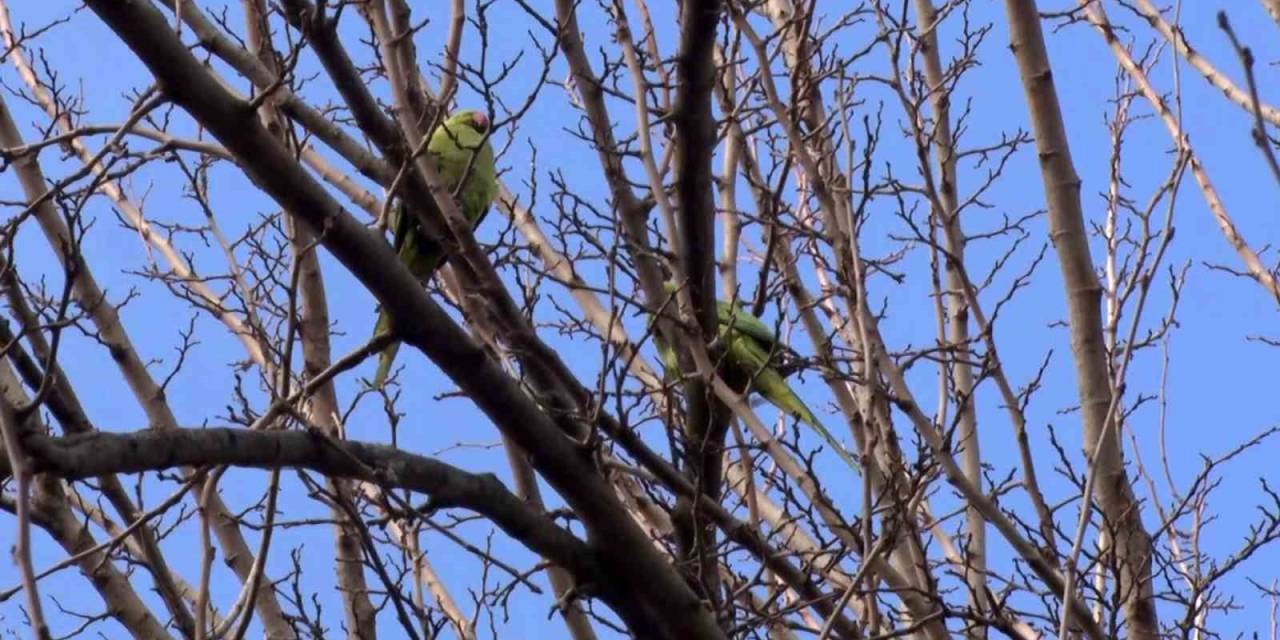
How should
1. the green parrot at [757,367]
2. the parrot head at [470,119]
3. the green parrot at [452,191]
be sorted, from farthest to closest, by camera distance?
the parrot head at [470,119] → the green parrot at [452,191] → the green parrot at [757,367]

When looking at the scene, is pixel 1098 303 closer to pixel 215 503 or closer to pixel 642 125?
pixel 642 125

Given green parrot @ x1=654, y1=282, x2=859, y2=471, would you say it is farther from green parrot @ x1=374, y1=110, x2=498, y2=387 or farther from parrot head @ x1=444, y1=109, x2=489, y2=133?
parrot head @ x1=444, y1=109, x2=489, y2=133

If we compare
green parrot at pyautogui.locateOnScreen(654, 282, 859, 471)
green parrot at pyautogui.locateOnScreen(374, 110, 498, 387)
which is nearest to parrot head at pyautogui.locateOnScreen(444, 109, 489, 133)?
green parrot at pyautogui.locateOnScreen(374, 110, 498, 387)

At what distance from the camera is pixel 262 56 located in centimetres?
443

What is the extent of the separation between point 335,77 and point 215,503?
4.78ft

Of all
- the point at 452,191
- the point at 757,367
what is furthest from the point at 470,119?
the point at 757,367

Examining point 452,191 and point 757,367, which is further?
point 452,191

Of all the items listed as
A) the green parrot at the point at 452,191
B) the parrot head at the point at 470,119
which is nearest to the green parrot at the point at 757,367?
the green parrot at the point at 452,191

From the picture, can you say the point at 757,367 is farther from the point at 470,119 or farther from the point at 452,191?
the point at 470,119

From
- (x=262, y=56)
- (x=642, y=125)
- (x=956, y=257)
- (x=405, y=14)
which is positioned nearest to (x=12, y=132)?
(x=262, y=56)

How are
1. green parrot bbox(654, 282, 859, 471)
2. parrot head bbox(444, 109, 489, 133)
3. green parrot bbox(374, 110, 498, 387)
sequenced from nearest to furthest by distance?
green parrot bbox(654, 282, 859, 471), green parrot bbox(374, 110, 498, 387), parrot head bbox(444, 109, 489, 133)

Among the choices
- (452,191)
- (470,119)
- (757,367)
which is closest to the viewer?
(757,367)

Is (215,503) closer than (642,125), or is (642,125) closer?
(642,125)

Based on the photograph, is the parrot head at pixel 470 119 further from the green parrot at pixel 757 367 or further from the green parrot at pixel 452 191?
the green parrot at pixel 757 367
